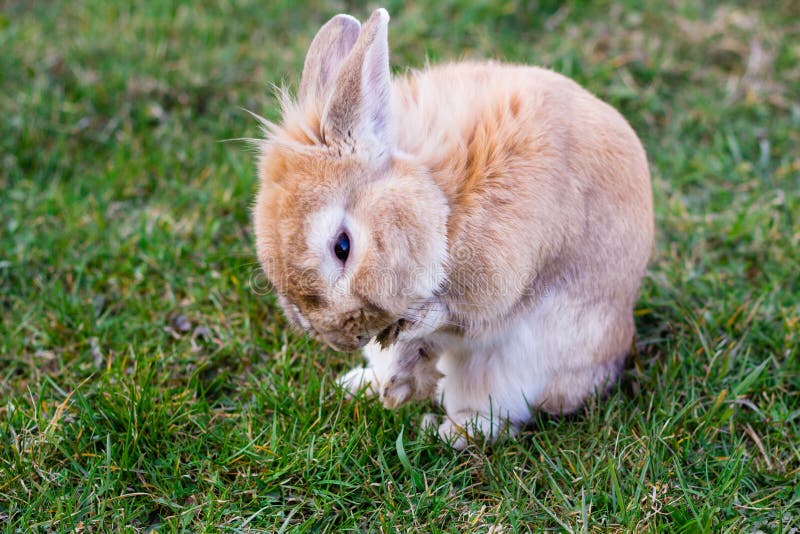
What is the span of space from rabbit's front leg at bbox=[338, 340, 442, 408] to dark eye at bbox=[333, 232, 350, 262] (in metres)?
0.45

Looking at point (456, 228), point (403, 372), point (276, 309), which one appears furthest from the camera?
point (276, 309)

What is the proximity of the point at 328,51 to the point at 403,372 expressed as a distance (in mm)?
1140

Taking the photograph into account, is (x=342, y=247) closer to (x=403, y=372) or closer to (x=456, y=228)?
(x=456, y=228)

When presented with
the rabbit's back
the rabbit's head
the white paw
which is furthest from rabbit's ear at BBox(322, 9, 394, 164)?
the white paw

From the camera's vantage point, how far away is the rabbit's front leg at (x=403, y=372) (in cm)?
288

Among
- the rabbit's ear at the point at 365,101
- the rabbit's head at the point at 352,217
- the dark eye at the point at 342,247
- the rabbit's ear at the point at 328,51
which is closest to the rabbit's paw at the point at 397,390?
the rabbit's head at the point at 352,217

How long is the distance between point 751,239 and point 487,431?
172 centimetres

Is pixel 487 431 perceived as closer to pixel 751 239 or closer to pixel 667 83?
pixel 751 239

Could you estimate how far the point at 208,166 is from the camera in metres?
4.30

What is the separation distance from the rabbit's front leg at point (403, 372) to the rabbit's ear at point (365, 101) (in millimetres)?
702

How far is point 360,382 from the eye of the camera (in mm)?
3098

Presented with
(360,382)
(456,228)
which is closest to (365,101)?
(456,228)

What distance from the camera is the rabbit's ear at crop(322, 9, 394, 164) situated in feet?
7.70

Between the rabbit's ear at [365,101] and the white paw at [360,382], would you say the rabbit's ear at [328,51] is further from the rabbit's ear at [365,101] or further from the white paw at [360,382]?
the white paw at [360,382]
